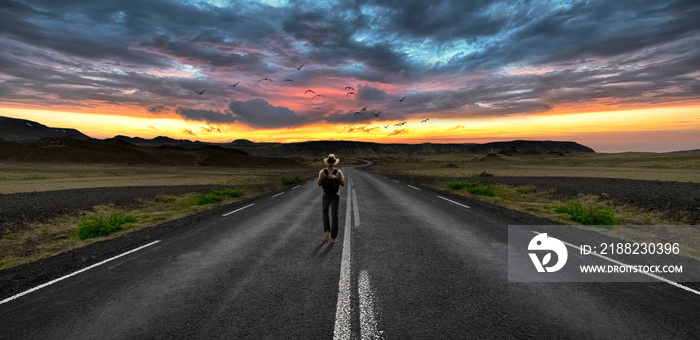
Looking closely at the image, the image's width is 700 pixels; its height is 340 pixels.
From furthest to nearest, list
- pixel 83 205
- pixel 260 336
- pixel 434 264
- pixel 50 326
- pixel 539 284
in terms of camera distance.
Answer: pixel 83 205
pixel 434 264
pixel 539 284
pixel 50 326
pixel 260 336

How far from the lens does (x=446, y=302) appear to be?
4.23 m

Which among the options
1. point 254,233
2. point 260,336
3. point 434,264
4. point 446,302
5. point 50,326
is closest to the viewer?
point 260,336

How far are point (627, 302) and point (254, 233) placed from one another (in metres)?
7.68

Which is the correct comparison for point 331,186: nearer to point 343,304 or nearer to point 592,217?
point 343,304

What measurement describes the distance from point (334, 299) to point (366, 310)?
1.77 feet

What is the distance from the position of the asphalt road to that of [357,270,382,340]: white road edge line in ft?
0.06

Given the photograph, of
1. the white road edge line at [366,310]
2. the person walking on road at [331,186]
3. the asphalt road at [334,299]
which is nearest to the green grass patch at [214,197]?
the asphalt road at [334,299]

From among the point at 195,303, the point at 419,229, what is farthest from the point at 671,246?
the point at 195,303

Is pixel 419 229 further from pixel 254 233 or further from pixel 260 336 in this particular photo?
pixel 260 336

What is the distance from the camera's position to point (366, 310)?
4008mm

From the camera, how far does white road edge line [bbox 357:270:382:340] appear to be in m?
3.46

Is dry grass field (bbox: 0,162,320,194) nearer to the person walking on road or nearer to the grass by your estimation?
the grass

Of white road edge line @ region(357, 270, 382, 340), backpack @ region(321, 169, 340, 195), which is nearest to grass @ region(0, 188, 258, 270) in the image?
backpack @ region(321, 169, 340, 195)

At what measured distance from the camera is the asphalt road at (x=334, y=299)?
11.8 ft
